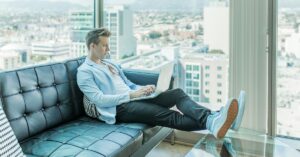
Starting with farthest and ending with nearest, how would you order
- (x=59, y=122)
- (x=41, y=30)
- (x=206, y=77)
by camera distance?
(x=206, y=77) → (x=41, y=30) → (x=59, y=122)

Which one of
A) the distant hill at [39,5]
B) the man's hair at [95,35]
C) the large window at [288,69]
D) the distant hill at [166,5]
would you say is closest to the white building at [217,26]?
the distant hill at [166,5]

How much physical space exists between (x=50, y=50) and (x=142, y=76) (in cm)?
85

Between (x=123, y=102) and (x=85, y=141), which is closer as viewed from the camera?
(x=85, y=141)

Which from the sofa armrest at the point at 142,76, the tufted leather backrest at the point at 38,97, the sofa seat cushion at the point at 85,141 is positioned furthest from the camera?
the sofa armrest at the point at 142,76

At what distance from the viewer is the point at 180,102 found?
265 cm

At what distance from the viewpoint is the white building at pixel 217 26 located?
116 inches

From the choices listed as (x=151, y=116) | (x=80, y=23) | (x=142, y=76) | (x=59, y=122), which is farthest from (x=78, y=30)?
(x=151, y=116)

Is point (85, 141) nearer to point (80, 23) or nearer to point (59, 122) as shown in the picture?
point (59, 122)

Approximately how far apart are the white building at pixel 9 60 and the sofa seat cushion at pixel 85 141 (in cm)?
61

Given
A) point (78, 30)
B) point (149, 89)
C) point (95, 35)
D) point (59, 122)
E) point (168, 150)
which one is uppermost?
point (78, 30)

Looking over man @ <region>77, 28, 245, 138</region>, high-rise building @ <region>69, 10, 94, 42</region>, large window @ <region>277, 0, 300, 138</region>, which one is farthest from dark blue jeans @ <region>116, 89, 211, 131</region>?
high-rise building @ <region>69, 10, 94, 42</region>

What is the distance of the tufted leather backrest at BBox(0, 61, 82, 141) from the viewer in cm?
204

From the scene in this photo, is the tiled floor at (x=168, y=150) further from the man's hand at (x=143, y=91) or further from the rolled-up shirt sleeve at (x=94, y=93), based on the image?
the rolled-up shirt sleeve at (x=94, y=93)

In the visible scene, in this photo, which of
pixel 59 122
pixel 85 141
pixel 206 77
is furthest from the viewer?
pixel 206 77
